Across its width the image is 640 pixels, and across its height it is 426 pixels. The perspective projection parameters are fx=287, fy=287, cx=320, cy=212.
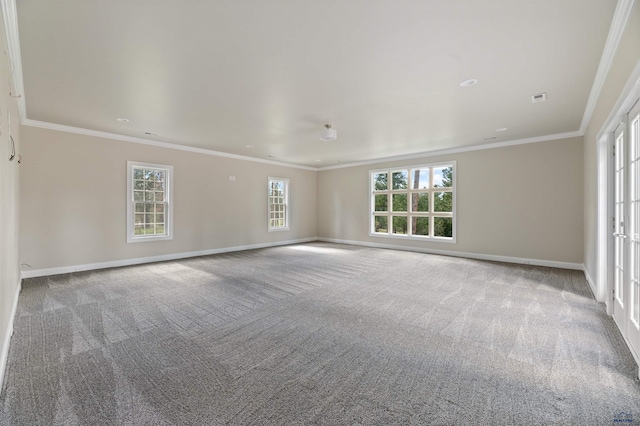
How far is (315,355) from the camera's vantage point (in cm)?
231

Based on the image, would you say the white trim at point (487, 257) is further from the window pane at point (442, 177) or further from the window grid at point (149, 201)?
the window grid at point (149, 201)

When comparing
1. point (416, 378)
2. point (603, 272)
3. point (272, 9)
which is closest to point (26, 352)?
point (416, 378)

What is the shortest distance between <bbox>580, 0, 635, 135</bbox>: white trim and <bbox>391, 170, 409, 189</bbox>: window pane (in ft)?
A: 14.2

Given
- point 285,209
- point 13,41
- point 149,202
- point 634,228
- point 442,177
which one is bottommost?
point 634,228

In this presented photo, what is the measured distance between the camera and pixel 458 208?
272 inches

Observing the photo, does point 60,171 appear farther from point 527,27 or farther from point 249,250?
point 527,27

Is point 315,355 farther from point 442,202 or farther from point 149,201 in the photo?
point 442,202

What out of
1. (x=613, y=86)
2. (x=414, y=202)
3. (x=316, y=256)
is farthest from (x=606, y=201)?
(x=316, y=256)

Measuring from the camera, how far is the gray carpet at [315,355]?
1674 millimetres

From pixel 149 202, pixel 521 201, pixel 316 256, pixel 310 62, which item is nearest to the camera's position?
pixel 310 62

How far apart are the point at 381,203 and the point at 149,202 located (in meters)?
5.96

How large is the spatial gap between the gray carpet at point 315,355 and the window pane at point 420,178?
3731 mm

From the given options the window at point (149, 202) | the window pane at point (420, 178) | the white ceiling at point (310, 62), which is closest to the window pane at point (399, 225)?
the window pane at point (420, 178)

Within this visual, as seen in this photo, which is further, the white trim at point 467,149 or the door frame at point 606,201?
the white trim at point 467,149
